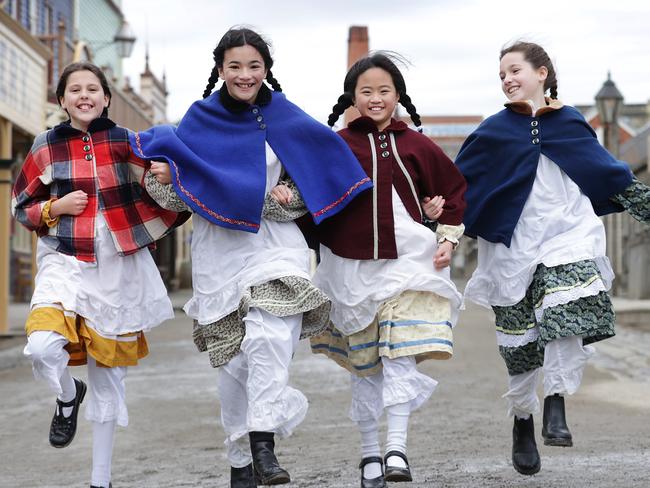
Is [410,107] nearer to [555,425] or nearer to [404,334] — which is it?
[404,334]

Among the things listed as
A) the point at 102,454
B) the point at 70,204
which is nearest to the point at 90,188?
the point at 70,204

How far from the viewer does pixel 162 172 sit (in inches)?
219

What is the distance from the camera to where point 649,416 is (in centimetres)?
856

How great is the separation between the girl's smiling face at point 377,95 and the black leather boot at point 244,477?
1671mm

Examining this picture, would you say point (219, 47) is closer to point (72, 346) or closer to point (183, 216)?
point (183, 216)

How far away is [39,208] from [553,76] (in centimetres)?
256

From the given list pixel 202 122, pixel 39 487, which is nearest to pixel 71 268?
pixel 202 122

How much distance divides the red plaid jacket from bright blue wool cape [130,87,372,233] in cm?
23

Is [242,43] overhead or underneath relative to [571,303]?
overhead

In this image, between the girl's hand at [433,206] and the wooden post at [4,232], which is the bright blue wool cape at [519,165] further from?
the wooden post at [4,232]

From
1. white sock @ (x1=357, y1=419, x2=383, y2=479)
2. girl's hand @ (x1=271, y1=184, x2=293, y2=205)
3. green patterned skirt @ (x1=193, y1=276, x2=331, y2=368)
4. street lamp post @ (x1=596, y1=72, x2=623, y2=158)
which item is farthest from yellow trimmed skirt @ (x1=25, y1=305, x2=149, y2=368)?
street lamp post @ (x1=596, y1=72, x2=623, y2=158)

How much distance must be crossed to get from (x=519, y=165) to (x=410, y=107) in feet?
1.94

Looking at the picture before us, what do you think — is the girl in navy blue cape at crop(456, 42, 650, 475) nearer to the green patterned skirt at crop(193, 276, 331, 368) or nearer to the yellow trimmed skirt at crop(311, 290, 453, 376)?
the yellow trimmed skirt at crop(311, 290, 453, 376)

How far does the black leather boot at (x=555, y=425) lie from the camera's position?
5.56 m
